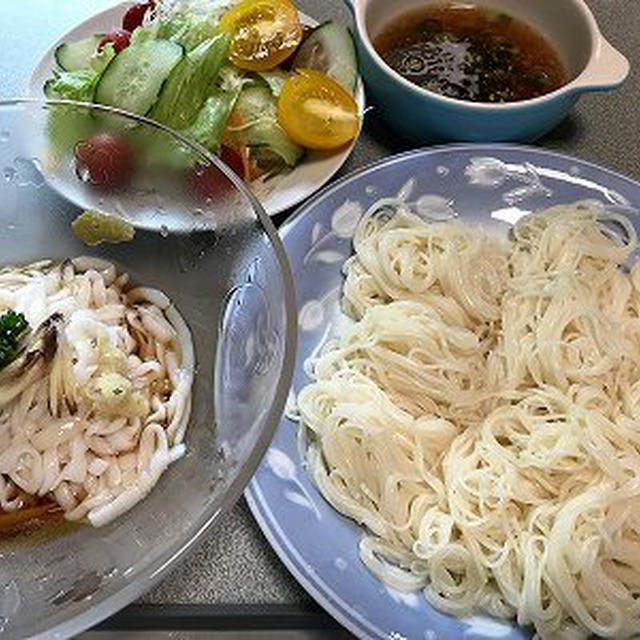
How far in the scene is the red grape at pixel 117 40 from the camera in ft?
5.26

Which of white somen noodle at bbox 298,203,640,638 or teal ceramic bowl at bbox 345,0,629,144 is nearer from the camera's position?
white somen noodle at bbox 298,203,640,638

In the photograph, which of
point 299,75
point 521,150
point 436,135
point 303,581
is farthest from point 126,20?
point 303,581

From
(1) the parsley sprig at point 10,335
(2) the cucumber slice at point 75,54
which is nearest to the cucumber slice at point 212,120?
(2) the cucumber slice at point 75,54

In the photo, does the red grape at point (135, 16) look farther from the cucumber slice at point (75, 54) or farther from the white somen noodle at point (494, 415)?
the white somen noodle at point (494, 415)

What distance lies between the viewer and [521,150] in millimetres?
1624

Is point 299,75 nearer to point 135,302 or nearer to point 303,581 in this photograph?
point 135,302

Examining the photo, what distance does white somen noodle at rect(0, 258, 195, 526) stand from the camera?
47.1 inches

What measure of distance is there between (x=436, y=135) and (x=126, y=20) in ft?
1.94

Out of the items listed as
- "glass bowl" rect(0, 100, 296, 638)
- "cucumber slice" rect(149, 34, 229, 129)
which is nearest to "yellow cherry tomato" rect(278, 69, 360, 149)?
"cucumber slice" rect(149, 34, 229, 129)

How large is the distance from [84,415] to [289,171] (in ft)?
1.86

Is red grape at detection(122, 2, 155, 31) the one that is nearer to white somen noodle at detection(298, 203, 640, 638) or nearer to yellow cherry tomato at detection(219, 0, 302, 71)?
yellow cherry tomato at detection(219, 0, 302, 71)

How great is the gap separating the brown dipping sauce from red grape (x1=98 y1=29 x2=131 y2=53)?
1.45 feet

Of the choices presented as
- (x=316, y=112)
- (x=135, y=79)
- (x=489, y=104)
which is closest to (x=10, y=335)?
(x=135, y=79)

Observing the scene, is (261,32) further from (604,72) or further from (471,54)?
(604,72)
